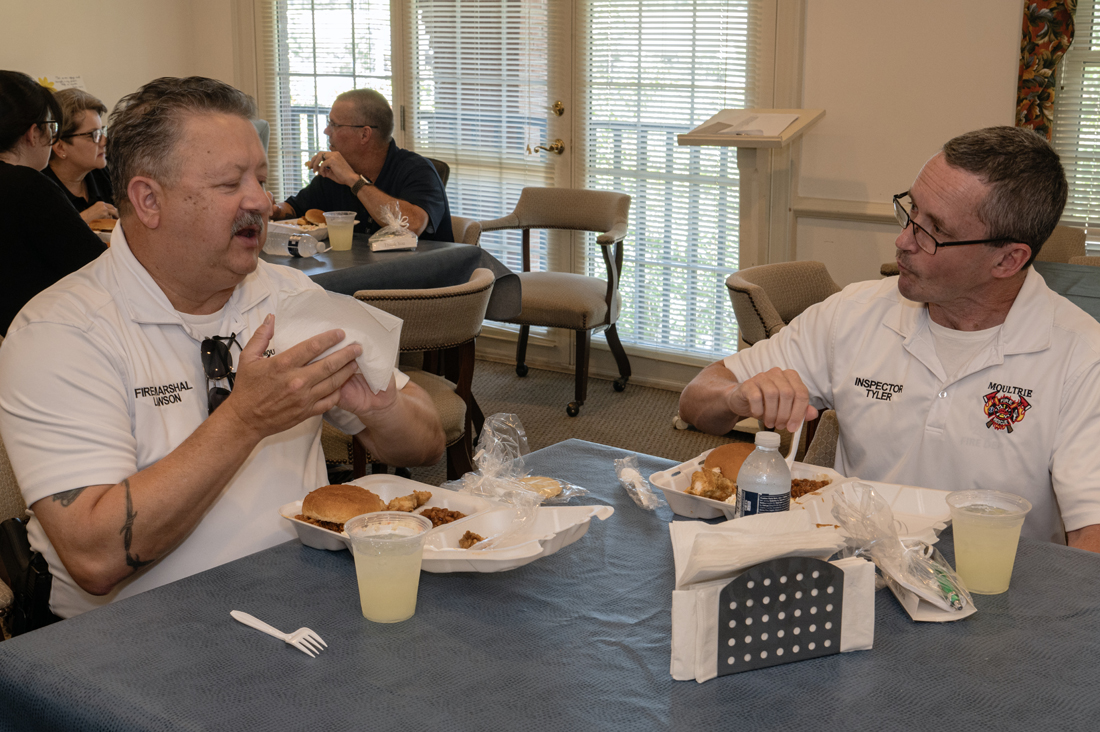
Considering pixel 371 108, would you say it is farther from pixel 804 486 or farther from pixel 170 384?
pixel 804 486

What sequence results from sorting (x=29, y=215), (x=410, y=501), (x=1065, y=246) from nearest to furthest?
(x=410, y=501) → (x=29, y=215) → (x=1065, y=246)

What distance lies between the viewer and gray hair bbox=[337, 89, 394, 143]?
4215 millimetres

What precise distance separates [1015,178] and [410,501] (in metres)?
1.20

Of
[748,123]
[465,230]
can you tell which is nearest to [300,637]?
[748,123]

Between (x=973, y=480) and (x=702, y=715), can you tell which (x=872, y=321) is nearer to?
(x=973, y=480)

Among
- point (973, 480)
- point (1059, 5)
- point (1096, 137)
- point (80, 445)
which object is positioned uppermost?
point (1059, 5)

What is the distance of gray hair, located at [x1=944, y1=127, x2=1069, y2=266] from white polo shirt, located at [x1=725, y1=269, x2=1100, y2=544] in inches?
4.5

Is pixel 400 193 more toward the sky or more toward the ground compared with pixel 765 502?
more toward the sky

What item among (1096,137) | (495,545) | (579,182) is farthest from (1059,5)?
(495,545)

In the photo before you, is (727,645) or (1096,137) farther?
(1096,137)

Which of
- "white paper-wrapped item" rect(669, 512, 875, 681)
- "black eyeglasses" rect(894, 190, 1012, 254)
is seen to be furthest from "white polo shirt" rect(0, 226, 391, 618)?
"black eyeglasses" rect(894, 190, 1012, 254)

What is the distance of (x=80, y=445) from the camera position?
1389 millimetres

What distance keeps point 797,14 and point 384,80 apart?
2.55 metres

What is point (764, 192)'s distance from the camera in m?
4.34
